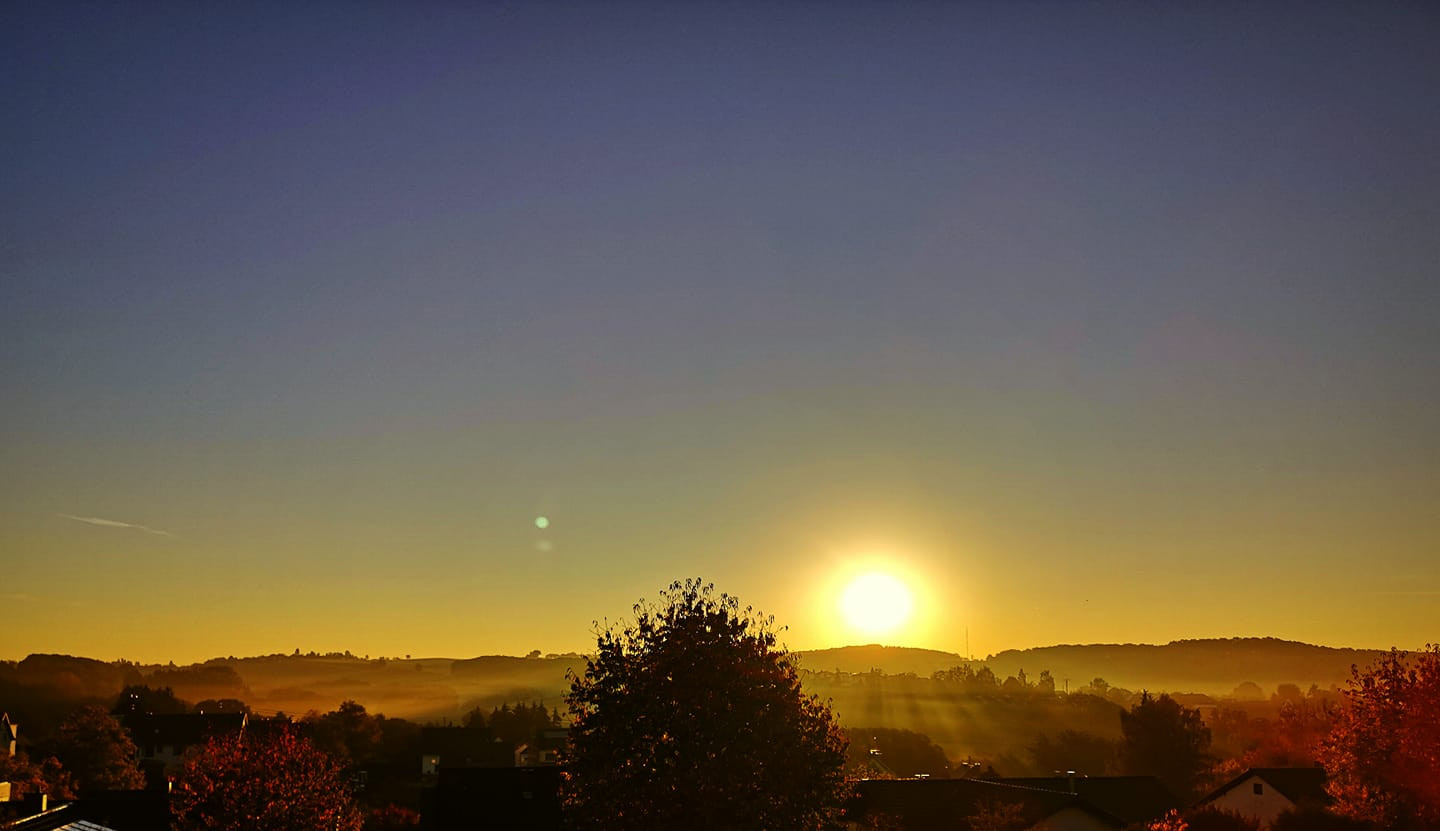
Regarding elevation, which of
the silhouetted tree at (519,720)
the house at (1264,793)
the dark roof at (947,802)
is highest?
the silhouetted tree at (519,720)

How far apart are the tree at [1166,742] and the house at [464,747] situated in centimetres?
6628

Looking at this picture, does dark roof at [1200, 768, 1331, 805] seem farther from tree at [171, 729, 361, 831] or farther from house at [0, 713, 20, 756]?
house at [0, 713, 20, 756]

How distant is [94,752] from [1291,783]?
102 meters

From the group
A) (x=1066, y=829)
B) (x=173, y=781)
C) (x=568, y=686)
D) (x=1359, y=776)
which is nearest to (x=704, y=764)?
(x=568, y=686)

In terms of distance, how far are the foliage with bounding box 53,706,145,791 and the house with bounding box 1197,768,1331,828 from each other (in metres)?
93.0

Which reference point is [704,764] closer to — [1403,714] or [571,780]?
[571,780]

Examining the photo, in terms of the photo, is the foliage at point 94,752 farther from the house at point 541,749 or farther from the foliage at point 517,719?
the foliage at point 517,719

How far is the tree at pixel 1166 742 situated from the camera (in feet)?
433

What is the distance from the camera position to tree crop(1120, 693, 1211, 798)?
132m

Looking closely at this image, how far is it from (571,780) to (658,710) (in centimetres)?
366

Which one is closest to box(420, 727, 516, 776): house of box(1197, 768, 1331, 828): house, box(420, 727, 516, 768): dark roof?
box(420, 727, 516, 768): dark roof

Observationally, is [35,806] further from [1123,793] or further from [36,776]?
[1123,793]

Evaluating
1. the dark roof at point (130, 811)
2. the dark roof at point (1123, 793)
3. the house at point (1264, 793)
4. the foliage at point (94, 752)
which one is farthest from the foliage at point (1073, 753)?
the dark roof at point (130, 811)

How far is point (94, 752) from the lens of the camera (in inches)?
4628
